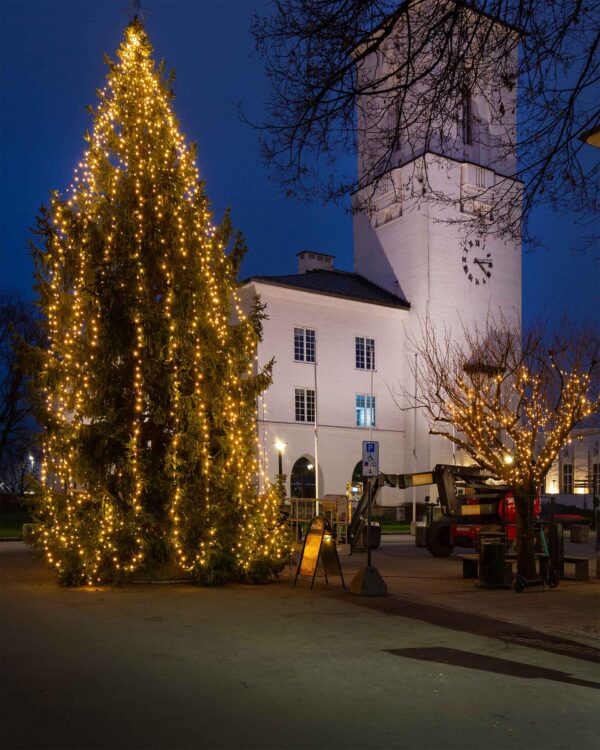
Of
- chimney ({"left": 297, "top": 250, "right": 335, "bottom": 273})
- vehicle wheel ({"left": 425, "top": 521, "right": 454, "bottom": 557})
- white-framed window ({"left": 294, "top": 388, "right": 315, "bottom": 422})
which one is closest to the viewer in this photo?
vehicle wheel ({"left": 425, "top": 521, "right": 454, "bottom": 557})

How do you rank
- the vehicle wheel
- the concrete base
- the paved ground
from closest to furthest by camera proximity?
the paved ground
the concrete base
the vehicle wheel

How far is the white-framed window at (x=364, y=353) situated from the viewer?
153 ft

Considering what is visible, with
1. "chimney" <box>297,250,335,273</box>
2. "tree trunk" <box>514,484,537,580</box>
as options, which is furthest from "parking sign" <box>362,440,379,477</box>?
"chimney" <box>297,250,335,273</box>

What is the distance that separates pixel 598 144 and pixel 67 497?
11279mm

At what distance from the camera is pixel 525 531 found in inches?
650

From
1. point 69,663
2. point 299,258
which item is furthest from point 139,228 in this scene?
point 299,258

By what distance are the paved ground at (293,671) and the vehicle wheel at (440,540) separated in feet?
32.9

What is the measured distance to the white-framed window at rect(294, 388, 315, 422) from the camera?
44.0 metres

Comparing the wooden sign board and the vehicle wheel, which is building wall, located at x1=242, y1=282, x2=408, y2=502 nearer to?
the vehicle wheel

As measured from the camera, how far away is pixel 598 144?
8234 millimetres

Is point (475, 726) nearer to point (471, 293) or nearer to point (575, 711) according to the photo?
point (575, 711)

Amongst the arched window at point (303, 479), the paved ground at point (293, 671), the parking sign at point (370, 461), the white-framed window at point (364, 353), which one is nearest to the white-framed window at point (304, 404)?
the arched window at point (303, 479)

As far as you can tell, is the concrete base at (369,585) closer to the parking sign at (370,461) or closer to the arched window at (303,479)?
the parking sign at (370,461)

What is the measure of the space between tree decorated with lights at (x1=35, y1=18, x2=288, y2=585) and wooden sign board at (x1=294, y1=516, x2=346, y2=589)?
583 millimetres
